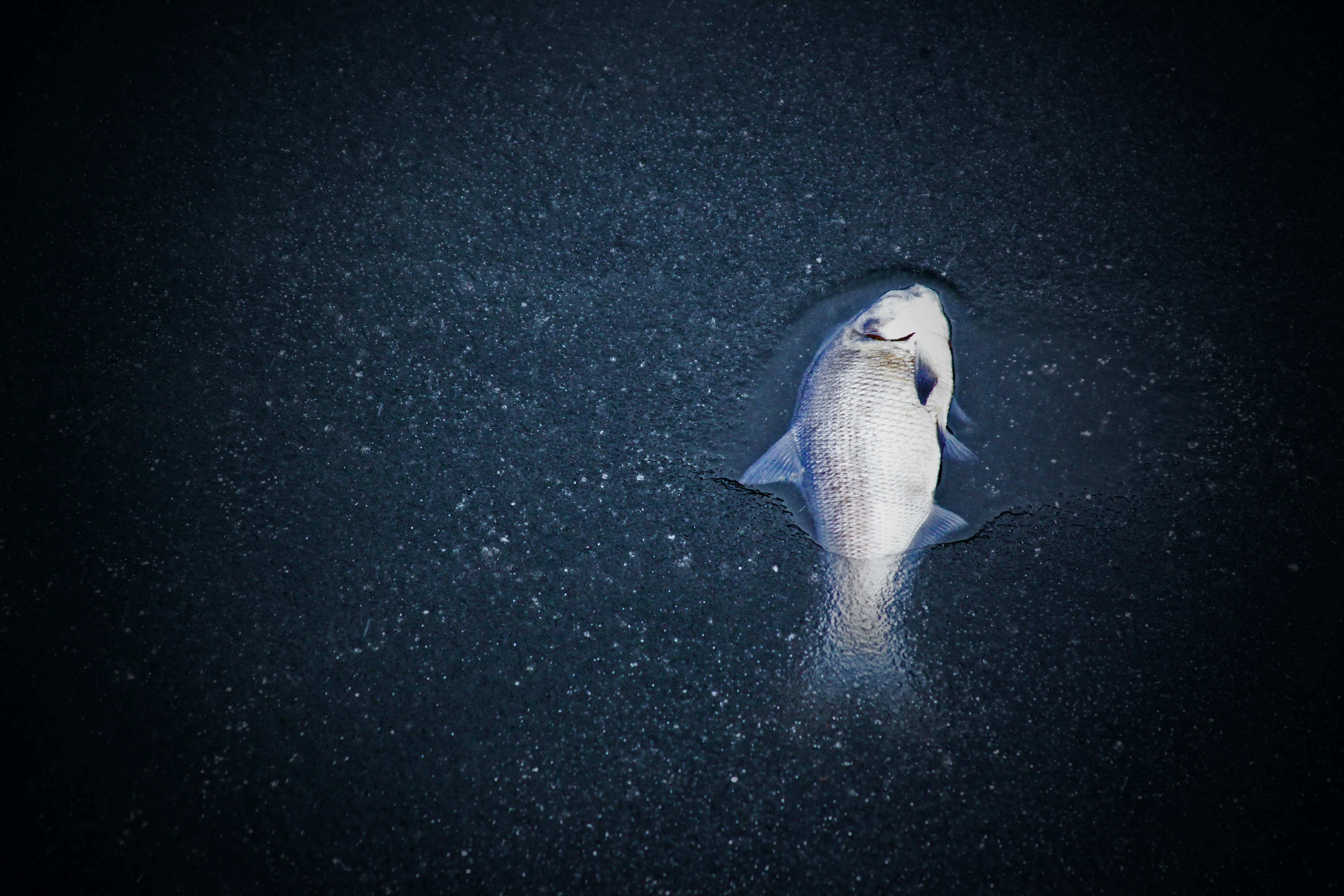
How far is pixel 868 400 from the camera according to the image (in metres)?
1.59

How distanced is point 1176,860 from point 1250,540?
0.84 m

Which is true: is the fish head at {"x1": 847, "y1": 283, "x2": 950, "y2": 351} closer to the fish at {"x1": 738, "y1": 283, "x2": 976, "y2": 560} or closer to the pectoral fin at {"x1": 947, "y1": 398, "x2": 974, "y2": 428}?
the fish at {"x1": 738, "y1": 283, "x2": 976, "y2": 560}

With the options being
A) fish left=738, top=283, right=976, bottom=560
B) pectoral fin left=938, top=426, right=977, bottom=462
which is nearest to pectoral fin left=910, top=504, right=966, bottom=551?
fish left=738, top=283, right=976, bottom=560

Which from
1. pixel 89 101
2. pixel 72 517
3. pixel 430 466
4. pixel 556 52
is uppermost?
pixel 556 52

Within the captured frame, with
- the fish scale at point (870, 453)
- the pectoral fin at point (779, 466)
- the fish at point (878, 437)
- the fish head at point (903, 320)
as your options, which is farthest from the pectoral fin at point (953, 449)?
the pectoral fin at point (779, 466)

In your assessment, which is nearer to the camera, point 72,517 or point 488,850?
point 488,850

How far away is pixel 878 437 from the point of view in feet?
5.11

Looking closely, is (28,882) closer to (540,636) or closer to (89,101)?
(540,636)

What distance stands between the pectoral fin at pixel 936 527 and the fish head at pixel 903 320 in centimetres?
45

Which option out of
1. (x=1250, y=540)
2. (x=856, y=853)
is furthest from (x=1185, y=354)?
(x=856, y=853)

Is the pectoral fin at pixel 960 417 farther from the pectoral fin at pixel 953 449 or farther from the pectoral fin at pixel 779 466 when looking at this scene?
the pectoral fin at pixel 779 466

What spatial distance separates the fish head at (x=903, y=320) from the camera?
1699 millimetres

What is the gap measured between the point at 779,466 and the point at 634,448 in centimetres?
42

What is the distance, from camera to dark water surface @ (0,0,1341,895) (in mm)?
1631
